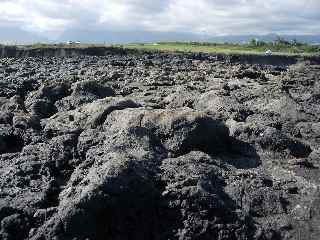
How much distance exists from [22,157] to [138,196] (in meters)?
3.21

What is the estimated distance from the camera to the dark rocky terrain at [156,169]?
9766mm

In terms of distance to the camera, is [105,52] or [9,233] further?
[105,52]

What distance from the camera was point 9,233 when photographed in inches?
377

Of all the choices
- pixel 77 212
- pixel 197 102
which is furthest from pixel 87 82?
pixel 77 212

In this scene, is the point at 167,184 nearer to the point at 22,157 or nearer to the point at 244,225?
the point at 244,225

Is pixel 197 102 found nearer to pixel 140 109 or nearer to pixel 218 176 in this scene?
pixel 140 109

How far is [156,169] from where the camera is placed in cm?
1134

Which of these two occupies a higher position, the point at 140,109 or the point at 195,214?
the point at 140,109

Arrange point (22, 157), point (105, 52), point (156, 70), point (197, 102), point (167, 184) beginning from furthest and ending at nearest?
point (105, 52)
point (156, 70)
point (197, 102)
point (22, 157)
point (167, 184)

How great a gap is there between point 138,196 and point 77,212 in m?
1.13

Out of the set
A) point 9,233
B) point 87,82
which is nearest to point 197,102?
point 87,82

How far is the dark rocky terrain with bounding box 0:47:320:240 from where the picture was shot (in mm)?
9766

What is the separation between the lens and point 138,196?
1015cm

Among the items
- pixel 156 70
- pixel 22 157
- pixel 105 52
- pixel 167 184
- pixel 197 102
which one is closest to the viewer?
pixel 167 184
